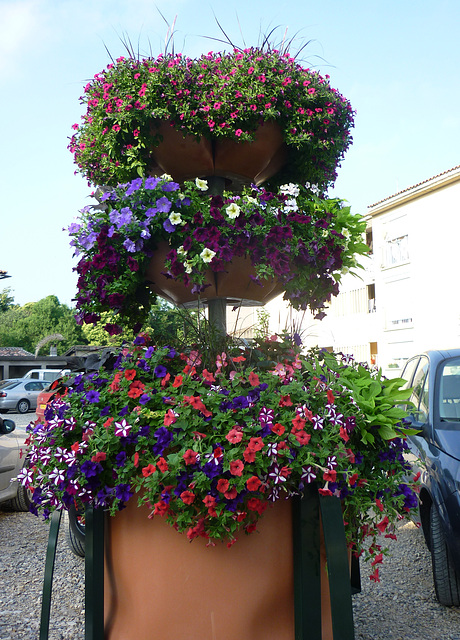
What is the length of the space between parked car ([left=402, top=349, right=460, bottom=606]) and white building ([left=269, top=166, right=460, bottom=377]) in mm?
20322

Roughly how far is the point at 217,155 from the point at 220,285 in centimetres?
66

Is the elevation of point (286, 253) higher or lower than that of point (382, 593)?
higher

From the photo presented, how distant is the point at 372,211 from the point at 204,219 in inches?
1186

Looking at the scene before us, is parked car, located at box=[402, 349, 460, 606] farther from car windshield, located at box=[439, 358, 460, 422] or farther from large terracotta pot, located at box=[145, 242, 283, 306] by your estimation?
large terracotta pot, located at box=[145, 242, 283, 306]

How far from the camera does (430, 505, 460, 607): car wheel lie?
Answer: 3.44 metres

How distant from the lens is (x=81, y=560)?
4801 millimetres

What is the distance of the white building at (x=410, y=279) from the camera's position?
26672 mm

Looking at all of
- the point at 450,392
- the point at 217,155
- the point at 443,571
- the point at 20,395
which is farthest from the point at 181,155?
the point at 20,395

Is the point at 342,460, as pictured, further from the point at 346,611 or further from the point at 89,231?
the point at 89,231

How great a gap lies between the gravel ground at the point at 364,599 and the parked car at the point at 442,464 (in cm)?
26

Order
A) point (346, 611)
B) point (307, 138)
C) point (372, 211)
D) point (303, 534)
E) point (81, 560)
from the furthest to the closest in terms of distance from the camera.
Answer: point (372, 211), point (81, 560), point (307, 138), point (303, 534), point (346, 611)

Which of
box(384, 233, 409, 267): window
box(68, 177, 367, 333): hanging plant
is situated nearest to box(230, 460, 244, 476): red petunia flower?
box(68, 177, 367, 333): hanging plant

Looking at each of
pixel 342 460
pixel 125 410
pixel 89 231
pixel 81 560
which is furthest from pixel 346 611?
pixel 81 560

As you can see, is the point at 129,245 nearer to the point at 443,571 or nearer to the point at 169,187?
the point at 169,187
